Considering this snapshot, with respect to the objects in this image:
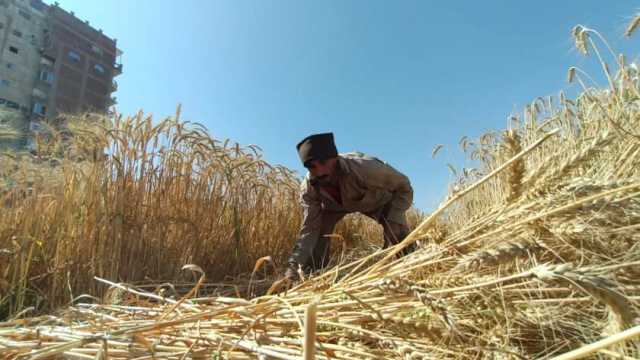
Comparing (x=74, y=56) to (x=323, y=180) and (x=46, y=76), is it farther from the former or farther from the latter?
(x=323, y=180)

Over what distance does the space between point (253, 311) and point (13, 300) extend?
5.93ft

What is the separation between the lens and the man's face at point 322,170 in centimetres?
250

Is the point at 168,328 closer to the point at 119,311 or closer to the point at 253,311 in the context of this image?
the point at 253,311

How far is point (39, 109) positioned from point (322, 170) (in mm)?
30612

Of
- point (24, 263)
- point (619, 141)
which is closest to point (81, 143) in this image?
point (24, 263)

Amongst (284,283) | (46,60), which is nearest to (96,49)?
(46,60)

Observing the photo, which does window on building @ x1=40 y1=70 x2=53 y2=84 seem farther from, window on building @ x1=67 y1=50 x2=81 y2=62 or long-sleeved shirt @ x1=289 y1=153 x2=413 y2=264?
long-sleeved shirt @ x1=289 y1=153 x2=413 y2=264

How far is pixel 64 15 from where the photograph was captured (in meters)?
25.9

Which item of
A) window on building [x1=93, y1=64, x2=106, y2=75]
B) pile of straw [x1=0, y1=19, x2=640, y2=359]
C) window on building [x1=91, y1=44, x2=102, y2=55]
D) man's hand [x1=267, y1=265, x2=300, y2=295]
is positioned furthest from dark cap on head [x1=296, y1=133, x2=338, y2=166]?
window on building [x1=91, y1=44, x2=102, y2=55]

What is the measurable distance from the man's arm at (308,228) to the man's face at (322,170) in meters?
0.14

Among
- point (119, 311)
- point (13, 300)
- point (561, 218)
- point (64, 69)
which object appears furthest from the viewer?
point (64, 69)

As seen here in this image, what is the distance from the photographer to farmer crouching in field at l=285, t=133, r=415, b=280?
252 centimetres

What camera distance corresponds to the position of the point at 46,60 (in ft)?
80.6

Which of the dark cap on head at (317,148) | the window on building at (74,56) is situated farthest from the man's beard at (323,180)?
the window on building at (74,56)
